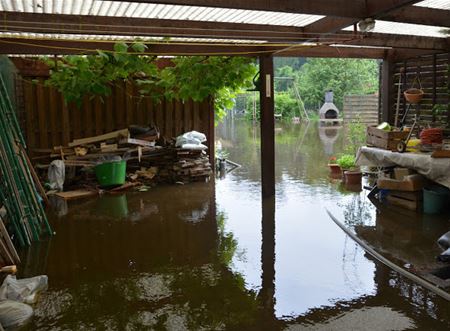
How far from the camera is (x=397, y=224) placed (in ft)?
22.5

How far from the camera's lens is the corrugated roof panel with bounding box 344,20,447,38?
735 cm

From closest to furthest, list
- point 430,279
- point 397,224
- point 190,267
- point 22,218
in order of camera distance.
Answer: point 430,279
point 190,267
point 22,218
point 397,224

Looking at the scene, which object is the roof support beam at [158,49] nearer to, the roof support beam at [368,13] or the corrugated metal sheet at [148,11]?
the corrugated metal sheet at [148,11]

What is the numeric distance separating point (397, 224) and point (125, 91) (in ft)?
22.9

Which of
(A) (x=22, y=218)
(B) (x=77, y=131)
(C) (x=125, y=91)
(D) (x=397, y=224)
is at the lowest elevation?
(D) (x=397, y=224)

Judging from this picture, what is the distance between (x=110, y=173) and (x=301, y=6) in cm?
603

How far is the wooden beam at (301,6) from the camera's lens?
15.2 feet

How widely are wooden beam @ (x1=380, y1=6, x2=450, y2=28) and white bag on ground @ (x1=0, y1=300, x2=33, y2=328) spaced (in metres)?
4.88

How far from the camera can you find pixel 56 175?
372 inches

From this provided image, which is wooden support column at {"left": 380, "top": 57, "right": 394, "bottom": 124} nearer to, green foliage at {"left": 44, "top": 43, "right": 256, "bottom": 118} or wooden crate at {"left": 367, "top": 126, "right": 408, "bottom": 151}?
wooden crate at {"left": 367, "top": 126, "right": 408, "bottom": 151}

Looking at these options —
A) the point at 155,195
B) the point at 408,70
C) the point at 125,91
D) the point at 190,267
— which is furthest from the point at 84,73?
the point at 408,70

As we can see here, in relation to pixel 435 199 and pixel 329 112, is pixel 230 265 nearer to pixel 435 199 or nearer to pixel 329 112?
pixel 435 199

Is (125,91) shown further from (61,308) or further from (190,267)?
(61,308)

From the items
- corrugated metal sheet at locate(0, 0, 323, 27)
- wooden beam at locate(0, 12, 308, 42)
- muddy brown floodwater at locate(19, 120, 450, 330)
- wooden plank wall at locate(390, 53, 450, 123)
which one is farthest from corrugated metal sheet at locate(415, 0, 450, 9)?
wooden plank wall at locate(390, 53, 450, 123)
